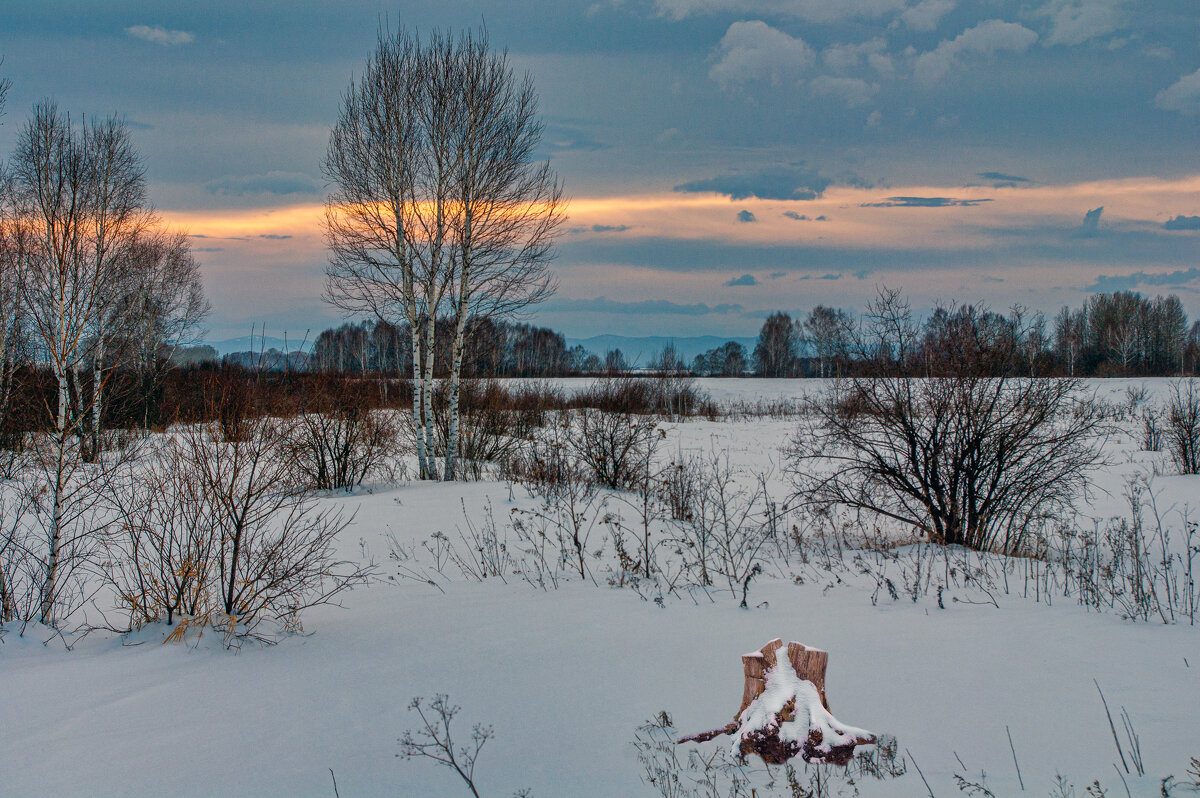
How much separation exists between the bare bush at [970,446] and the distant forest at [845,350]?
0.36m

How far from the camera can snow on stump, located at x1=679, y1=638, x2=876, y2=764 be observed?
9.87 feet

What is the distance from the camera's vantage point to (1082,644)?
462 centimetres

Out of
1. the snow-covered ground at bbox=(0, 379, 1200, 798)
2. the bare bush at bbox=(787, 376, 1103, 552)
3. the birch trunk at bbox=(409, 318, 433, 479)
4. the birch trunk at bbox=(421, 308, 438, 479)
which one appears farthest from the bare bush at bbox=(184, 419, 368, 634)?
the birch trunk at bbox=(409, 318, 433, 479)

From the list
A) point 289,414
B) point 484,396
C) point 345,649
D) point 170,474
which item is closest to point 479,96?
point 484,396

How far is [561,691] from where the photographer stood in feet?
13.4

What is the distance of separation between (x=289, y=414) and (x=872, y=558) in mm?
8640

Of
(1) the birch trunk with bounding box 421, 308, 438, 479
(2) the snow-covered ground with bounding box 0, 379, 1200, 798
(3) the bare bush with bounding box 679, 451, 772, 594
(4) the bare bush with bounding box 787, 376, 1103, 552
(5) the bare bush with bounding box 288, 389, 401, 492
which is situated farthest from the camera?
(1) the birch trunk with bounding box 421, 308, 438, 479

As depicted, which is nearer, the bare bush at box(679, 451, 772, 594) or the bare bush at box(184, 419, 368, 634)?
the bare bush at box(184, 419, 368, 634)

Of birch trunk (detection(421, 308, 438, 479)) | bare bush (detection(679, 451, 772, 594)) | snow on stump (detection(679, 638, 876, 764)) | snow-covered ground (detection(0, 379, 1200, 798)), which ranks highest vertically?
birch trunk (detection(421, 308, 438, 479))

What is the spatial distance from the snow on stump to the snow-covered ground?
22 cm

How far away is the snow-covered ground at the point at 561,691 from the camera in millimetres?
3145

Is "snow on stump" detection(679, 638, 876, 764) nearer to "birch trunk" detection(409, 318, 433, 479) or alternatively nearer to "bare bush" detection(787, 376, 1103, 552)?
"bare bush" detection(787, 376, 1103, 552)

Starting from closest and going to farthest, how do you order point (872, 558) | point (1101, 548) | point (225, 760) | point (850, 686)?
point (225, 760)
point (850, 686)
point (872, 558)
point (1101, 548)

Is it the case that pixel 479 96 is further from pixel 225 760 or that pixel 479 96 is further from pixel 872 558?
pixel 225 760
